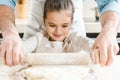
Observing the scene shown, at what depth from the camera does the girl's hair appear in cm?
125

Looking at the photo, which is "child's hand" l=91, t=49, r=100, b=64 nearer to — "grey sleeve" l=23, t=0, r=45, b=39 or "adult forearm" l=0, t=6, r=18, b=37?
"adult forearm" l=0, t=6, r=18, b=37

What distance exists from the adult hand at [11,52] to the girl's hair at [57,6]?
41 centimetres

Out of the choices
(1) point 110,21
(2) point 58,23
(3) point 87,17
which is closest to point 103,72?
(1) point 110,21

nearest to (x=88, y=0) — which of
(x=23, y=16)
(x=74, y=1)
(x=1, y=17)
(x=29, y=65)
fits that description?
(x=23, y=16)

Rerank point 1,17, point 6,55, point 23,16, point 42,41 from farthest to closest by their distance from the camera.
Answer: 1. point 23,16
2. point 42,41
3. point 1,17
4. point 6,55

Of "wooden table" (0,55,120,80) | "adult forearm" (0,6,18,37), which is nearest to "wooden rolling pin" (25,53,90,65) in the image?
"wooden table" (0,55,120,80)

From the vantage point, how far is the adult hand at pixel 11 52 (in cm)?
83

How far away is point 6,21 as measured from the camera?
3.34ft

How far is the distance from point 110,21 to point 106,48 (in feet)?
0.77

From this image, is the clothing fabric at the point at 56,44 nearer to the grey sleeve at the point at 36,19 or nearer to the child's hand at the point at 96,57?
the grey sleeve at the point at 36,19

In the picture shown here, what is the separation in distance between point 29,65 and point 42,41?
0.36 meters

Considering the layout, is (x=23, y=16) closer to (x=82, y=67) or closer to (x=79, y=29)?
(x=79, y=29)

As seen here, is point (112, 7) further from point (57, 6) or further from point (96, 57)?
point (96, 57)

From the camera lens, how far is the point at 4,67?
92 centimetres
